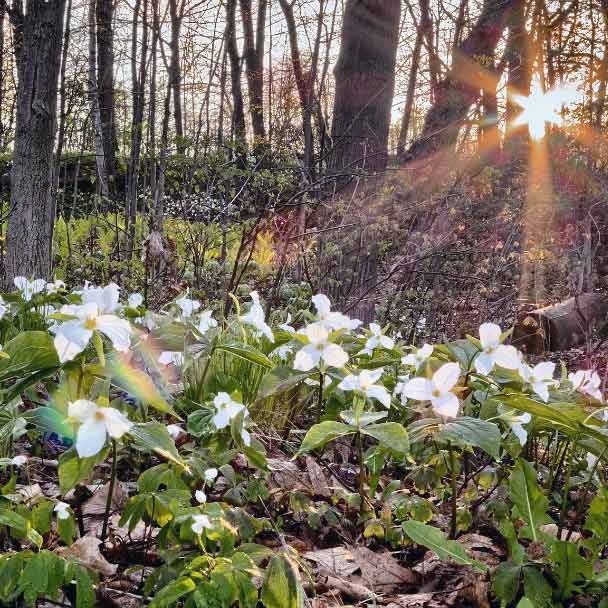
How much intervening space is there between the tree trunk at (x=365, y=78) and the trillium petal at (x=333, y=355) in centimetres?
385

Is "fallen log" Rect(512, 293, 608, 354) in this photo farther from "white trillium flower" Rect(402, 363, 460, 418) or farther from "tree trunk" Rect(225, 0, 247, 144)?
"white trillium flower" Rect(402, 363, 460, 418)

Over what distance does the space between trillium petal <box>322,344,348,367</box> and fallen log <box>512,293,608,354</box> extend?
4.48m

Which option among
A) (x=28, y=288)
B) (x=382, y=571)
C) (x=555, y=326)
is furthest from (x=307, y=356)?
(x=555, y=326)

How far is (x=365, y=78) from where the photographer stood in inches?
196

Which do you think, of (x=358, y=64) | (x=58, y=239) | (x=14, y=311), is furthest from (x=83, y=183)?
(x=14, y=311)

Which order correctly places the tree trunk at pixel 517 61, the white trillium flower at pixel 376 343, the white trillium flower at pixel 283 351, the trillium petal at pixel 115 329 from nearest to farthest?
the trillium petal at pixel 115 329
the white trillium flower at pixel 376 343
the white trillium flower at pixel 283 351
the tree trunk at pixel 517 61

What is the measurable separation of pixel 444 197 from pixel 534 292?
2.11 meters

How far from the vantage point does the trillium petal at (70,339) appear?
3.04ft

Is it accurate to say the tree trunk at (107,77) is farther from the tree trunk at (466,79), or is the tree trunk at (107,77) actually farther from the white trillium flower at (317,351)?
A: the white trillium flower at (317,351)

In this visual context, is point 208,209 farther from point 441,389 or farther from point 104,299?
point 441,389

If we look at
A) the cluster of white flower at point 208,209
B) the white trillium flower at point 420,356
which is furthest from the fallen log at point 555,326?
the white trillium flower at point 420,356

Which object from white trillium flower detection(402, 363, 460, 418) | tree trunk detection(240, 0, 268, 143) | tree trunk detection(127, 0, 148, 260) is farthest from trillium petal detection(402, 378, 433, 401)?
tree trunk detection(240, 0, 268, 143)

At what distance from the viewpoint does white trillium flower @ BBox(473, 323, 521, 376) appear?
3.91 feet

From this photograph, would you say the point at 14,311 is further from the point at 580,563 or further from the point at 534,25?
the point at 534,25
